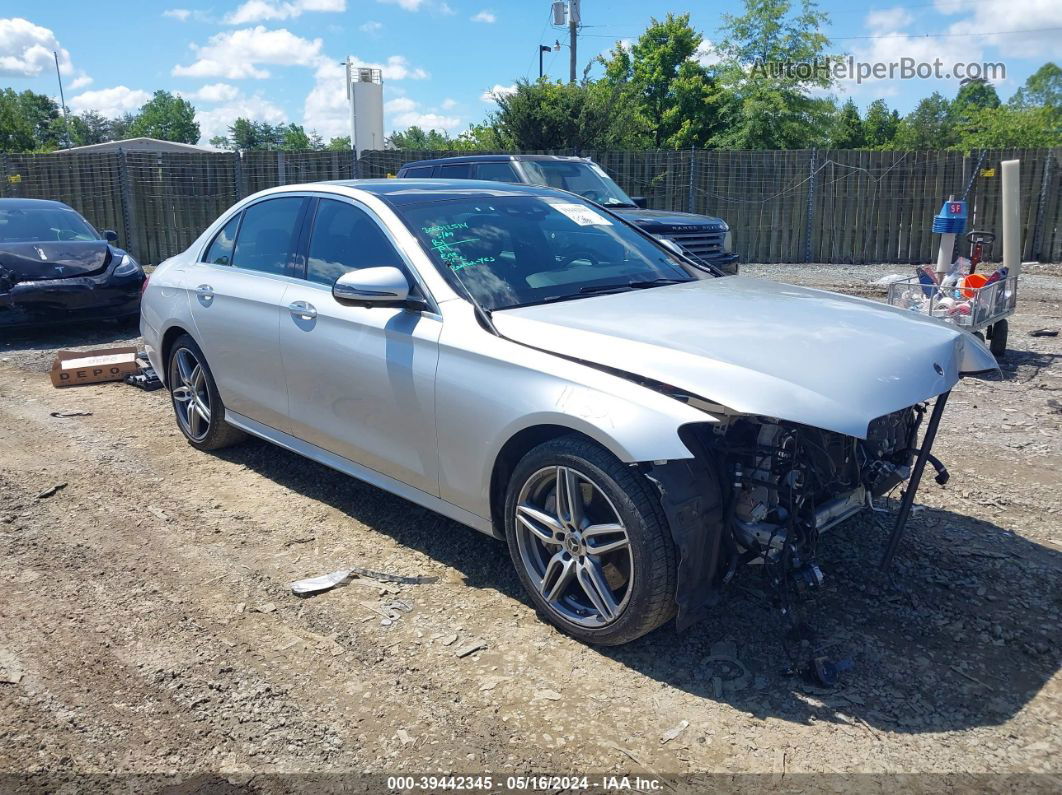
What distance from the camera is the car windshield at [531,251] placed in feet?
13.2

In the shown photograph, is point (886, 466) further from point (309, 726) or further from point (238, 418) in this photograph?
point (238, 418)

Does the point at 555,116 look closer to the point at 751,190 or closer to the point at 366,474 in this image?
the point at 751,190

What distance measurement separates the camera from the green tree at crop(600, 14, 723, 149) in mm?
38812

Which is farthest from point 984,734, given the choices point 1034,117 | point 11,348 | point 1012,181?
point 1034,117

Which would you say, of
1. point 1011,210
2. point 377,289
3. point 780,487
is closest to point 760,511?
point 780,487

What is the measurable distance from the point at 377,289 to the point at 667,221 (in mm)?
6899

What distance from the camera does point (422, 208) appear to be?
435 cm

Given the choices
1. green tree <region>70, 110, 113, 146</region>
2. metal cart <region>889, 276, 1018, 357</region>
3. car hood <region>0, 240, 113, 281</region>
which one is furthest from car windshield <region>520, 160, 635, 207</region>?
green tree <region>70, 110, 113, 146</region>

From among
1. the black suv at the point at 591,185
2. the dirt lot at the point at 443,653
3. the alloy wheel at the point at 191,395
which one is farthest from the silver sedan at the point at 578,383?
the black suv at the point at 591,185

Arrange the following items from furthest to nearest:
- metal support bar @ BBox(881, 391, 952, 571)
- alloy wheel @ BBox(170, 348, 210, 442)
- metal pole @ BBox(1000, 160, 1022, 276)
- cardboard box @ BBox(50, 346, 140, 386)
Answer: metal pole @ BBox(1000, 160, 1022, 276)
cardboard box @ BBox(50, 346, 140, 386)
alloy wheel @ BBox(170, 348, 210, 442)
metal support bar @ BBox(881, 391, 952, 571)

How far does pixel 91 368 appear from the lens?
8008 mm

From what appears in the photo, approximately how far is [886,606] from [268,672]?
2627 millimetres

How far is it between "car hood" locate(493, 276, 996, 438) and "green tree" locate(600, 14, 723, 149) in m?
35.6

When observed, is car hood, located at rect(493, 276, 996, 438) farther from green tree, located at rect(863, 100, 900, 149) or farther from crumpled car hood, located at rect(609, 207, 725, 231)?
green tree, located at rect(863, 100, 900, 149)
